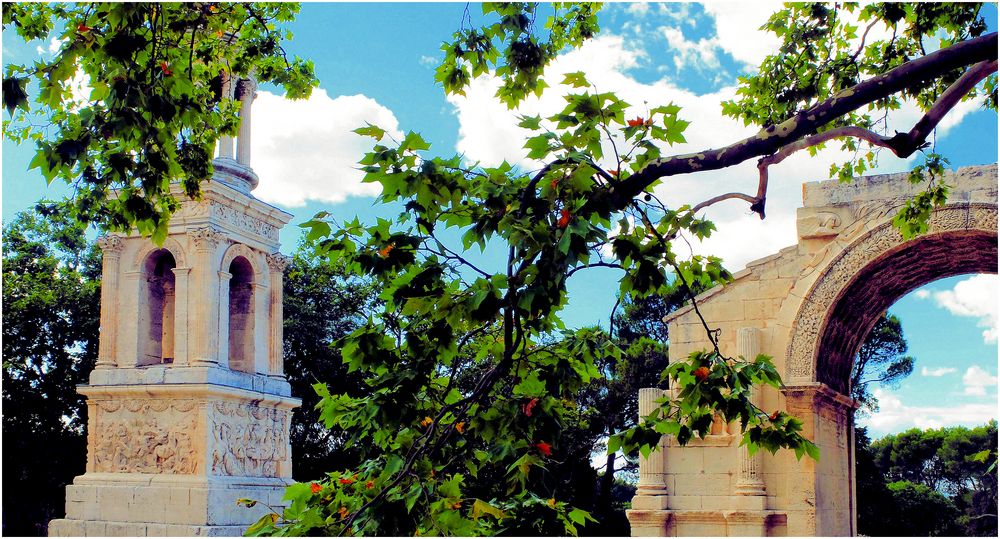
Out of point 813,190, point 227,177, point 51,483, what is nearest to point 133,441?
point 227,177

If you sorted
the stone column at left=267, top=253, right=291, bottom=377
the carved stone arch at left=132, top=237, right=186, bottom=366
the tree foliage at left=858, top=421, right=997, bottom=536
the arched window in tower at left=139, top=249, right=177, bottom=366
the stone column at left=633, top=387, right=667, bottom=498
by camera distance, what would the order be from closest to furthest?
the stone column at left=633, top=387, right=667, bottom=498 < the carved stone arch at left=132, top=237, right=186, bottom=366 < the arched window in tower at left=139, top=249, right=177, bottom=366 < the stone column at left=267, top=253, right=291, bottom=377 < the tree foliage at left=858, top=421, right=997, bottom=536

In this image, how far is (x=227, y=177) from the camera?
63.1 feet

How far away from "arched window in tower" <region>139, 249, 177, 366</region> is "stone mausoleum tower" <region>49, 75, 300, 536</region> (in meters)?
0.03

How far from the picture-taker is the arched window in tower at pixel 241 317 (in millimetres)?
19766

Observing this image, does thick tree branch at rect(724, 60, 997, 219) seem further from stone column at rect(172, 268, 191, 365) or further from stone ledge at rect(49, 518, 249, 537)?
stone column at rect(172, 268, 191, 365)

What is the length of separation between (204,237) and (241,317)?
2403 millimetres

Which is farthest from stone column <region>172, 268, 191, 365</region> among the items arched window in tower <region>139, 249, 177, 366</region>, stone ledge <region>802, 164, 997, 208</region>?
stone ledge <region>802, 164, 997, 208</region>

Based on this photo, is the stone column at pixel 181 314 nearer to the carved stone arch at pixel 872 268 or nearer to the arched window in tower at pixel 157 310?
the arched window in tower at pixel 157 310

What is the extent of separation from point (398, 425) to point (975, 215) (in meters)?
10.7

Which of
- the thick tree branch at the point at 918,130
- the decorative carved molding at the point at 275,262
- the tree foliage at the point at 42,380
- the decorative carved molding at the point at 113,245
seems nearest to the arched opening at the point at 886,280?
the thick tree branch at the point at 918,130

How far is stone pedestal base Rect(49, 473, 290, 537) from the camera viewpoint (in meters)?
17.2

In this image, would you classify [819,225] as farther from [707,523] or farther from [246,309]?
[246,309]

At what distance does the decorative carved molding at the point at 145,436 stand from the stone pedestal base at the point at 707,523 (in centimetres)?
820

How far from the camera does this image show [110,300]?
18766 mm
